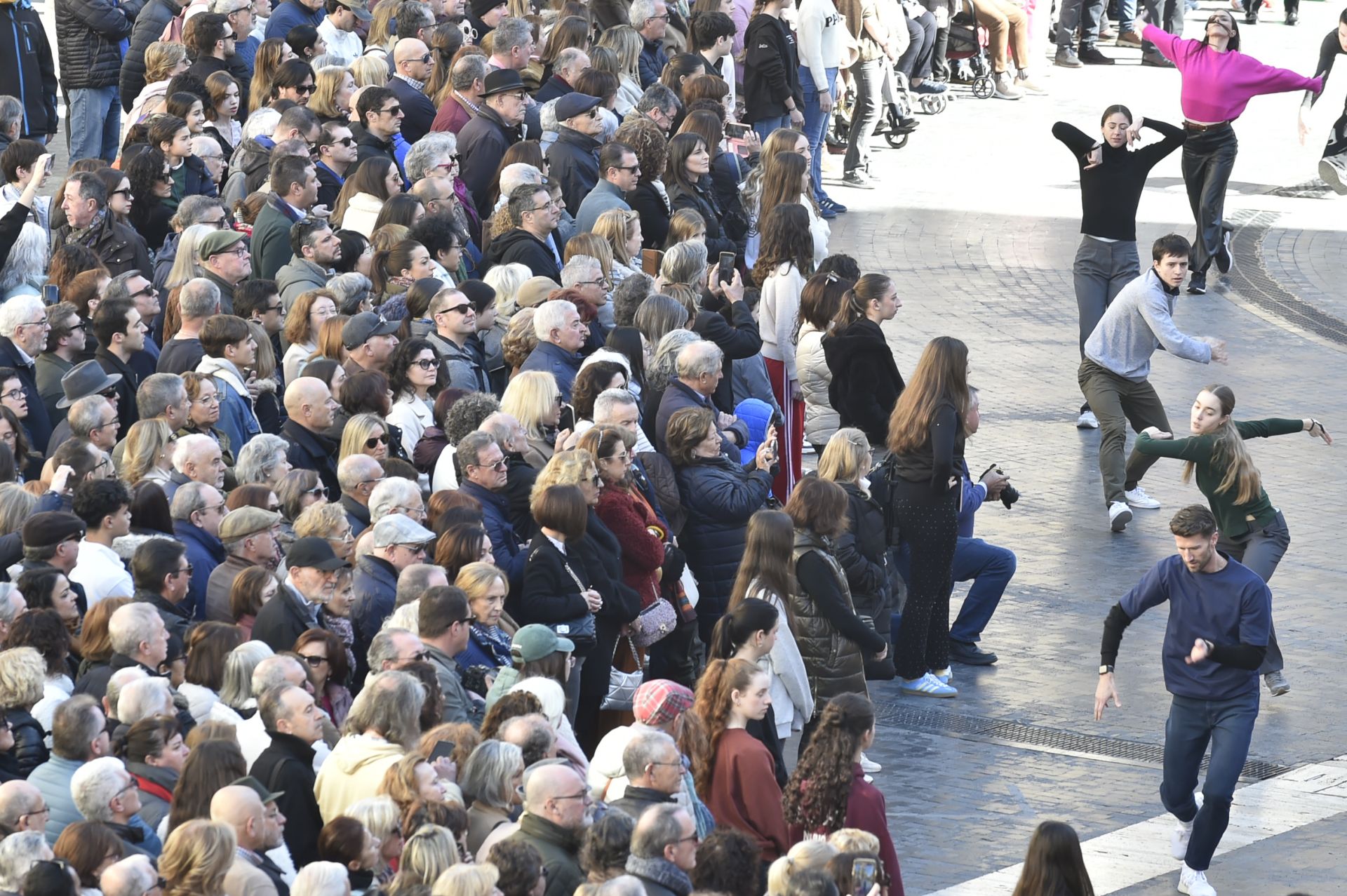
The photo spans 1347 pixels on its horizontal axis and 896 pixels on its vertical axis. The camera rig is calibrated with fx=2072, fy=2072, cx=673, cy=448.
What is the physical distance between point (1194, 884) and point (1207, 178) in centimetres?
1141

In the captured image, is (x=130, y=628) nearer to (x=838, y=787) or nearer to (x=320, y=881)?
(x=320, y=881)

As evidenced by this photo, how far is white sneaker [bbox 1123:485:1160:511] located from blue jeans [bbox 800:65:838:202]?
6.72 m

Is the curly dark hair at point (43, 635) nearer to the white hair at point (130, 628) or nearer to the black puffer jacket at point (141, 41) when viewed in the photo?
the white hair at point (130, 628)

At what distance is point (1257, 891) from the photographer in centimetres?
899

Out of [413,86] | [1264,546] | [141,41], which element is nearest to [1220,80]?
[413,86]

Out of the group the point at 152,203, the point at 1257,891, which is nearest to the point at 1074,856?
the point at 1257,891

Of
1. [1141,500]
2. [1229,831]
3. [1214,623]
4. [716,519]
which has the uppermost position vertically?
[1214,623]

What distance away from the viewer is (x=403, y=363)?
10492mm

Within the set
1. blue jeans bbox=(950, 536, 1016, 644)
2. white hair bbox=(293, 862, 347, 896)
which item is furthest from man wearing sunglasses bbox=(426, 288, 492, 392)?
white hair bbox=(293, 862, 347, 896)

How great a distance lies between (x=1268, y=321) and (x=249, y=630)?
41.2 feet

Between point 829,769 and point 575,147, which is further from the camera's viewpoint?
point 575,147

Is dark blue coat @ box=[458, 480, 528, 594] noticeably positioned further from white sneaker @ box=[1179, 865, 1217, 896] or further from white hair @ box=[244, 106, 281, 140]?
white hair @ box=[244, 106, 281, 140]

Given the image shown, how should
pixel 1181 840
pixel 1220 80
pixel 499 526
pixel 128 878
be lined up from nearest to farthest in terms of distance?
pixel 128 878 < pixel 1181 840 < pixel 499 526 < pixel 1220 80

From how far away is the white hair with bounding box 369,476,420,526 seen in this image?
8.95 metres
